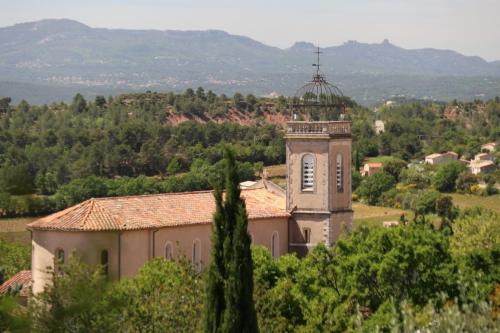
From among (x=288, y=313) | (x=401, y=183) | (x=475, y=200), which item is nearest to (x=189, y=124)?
(x=401, y=183)

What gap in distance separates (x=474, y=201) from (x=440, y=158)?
2488cm

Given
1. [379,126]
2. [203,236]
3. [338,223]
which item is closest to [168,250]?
[203,236]

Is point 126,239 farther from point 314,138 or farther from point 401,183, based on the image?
point 401,183

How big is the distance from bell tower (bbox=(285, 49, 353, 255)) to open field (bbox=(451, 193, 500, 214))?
157 ft

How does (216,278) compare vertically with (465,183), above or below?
above

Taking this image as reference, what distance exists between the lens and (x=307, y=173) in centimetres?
3469

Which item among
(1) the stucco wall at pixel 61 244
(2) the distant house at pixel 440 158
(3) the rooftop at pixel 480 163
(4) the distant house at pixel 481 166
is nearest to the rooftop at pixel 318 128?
(1) the stucco wall at pixel 61 244

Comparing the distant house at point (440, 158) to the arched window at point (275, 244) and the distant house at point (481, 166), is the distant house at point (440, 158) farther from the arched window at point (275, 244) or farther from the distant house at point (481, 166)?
the arched window at point (275, 244)

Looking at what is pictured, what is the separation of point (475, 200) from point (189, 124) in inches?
1508

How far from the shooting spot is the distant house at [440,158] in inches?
4311

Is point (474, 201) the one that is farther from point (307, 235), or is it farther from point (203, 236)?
point (203, 236)

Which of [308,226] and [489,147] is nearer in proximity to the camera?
[308,226]

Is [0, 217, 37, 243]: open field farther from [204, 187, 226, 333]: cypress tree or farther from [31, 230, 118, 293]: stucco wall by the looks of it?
[204, 187, 226, 333]: cypress tree

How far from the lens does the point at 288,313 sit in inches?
987
